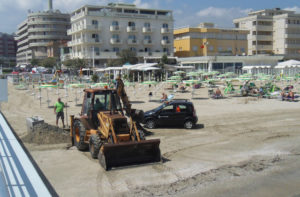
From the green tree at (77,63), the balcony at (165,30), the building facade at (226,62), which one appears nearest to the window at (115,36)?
the green tree at (77,63)

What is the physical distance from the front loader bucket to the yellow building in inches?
2335

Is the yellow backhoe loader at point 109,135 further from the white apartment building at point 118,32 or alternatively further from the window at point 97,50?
the window at point 97,50

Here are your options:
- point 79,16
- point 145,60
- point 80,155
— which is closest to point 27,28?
point 79,16

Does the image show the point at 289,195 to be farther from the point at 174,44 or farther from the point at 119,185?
the point at 174,44

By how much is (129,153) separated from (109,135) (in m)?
0.85

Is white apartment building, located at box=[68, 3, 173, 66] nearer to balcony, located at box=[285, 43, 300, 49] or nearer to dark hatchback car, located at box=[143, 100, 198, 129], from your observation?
balcony, located at box=[285, 43, 300, 49]

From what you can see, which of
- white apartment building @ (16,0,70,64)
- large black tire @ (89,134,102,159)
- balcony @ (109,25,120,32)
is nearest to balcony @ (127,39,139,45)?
balcony @ (109,25,120,32)

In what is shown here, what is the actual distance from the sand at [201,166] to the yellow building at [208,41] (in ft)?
179

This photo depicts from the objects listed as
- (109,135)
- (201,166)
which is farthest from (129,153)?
(201,166)

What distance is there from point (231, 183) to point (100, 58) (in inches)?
2200

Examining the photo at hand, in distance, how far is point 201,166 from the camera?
9.41 meters

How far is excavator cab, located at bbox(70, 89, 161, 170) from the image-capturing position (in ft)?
29.7

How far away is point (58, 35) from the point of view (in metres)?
104

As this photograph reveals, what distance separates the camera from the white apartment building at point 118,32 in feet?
203
